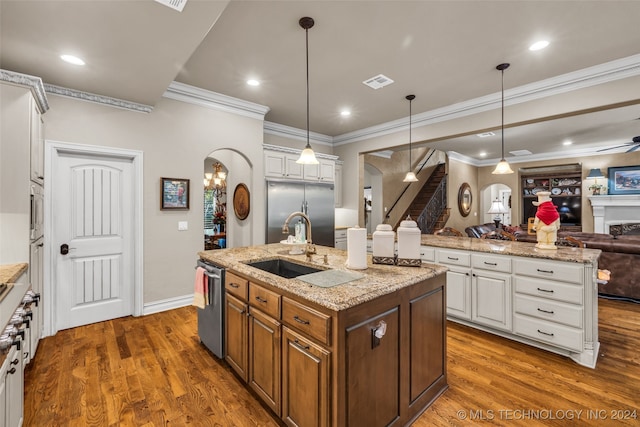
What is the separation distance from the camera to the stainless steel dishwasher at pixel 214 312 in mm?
2459

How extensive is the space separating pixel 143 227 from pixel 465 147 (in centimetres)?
778

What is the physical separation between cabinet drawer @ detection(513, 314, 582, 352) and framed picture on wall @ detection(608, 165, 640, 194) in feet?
26.8

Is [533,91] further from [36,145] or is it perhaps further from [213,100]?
[36,145]

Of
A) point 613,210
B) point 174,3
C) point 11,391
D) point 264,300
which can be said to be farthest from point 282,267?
point 613,210

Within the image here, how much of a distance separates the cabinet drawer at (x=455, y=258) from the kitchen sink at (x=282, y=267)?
1937mm

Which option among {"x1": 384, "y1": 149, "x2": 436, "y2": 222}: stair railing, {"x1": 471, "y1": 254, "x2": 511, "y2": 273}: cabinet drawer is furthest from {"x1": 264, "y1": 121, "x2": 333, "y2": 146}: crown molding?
{"x1": 471, "y1": 254, "x2": 511, "y2": 273}: cabinet drawer

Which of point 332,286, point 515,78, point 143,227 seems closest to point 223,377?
point 332,286

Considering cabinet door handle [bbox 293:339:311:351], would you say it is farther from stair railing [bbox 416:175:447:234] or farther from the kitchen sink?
stair railing [bbox 416:175:447:234]

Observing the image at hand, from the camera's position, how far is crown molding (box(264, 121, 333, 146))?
559 cm

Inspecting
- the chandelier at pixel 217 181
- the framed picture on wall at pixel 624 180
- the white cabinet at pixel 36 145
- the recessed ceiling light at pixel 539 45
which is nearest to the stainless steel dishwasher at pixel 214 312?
the white cabinet at pixel 36 145

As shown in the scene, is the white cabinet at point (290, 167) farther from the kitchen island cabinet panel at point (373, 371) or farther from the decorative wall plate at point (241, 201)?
the kitchen island cabinet panel at point (373, 371)

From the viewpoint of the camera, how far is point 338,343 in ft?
4.59

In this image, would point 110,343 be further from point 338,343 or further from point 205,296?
point 338,343

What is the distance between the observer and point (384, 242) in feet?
7.29
